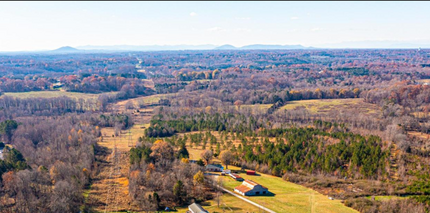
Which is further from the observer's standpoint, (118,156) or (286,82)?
(286,82)

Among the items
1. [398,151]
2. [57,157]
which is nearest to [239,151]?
[398,151]

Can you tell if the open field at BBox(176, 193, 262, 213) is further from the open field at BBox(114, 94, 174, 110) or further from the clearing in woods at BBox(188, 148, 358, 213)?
the open field at BBox(114, 94, 174, 110)

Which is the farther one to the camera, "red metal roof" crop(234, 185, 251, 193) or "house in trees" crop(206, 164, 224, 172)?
"house in trees" crop(206, 164, 224, 172)

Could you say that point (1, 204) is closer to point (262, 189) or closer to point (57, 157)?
point (57, 157)

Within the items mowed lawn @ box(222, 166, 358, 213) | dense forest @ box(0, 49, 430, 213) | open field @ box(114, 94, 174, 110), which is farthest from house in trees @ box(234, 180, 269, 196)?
open field @ box(114, 94, 174, 110)

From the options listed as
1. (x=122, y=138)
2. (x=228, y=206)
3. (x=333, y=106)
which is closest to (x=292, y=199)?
(x=228, y=206)

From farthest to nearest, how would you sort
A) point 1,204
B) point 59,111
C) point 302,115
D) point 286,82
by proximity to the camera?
point 286,82, point 59,111, point 302,115, point 1,204
